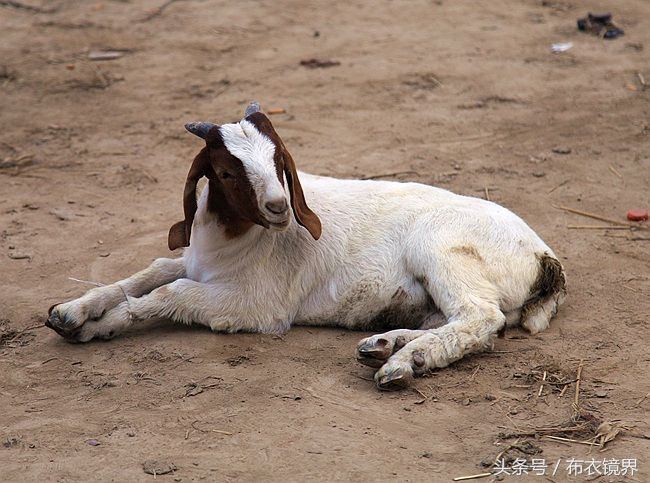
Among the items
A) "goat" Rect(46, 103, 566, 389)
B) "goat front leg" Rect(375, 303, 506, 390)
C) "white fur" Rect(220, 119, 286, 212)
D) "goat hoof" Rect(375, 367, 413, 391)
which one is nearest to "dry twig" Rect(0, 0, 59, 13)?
"goat" Rect(46, 103, 566, 389)

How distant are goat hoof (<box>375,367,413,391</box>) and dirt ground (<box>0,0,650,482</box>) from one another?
62 millimetres

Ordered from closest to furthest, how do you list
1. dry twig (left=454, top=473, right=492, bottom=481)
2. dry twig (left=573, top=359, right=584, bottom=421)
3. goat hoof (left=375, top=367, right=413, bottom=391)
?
dry twig (left=454, top=473, right=492, bottom=481) → dry twig (left=573, top=359, right=584, bottom=421) → goat hoof (left=375, top=367, right=413, bottom=391)

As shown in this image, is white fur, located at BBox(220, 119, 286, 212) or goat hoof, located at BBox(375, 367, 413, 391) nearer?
goat hoof, located at BBox(375, 367, 413, 391)

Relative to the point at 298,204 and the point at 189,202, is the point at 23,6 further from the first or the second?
the point at 298,204

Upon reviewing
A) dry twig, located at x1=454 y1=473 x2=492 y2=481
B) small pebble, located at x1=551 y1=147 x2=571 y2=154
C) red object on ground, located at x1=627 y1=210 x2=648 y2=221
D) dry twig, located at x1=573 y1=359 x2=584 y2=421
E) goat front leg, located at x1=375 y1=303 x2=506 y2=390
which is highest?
small pebble, located at x1=551 y1=147 x2=571 y2=154

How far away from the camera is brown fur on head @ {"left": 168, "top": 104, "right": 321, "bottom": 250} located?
5320 mm

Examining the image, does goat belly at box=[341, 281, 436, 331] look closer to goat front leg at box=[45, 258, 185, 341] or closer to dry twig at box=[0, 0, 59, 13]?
goat front leg at box=[45, 258, 185, 341]

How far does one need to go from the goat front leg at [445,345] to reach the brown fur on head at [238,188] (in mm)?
850

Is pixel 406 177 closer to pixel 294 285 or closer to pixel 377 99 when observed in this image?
pixel 377 99

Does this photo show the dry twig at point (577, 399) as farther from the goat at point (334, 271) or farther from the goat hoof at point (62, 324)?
the goat hoof at point (62, 324)

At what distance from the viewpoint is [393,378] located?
200 inches

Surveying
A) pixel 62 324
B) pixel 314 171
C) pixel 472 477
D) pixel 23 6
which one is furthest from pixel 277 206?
pixel 23 6

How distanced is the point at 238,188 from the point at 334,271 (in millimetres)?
876

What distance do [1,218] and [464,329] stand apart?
385 cm
